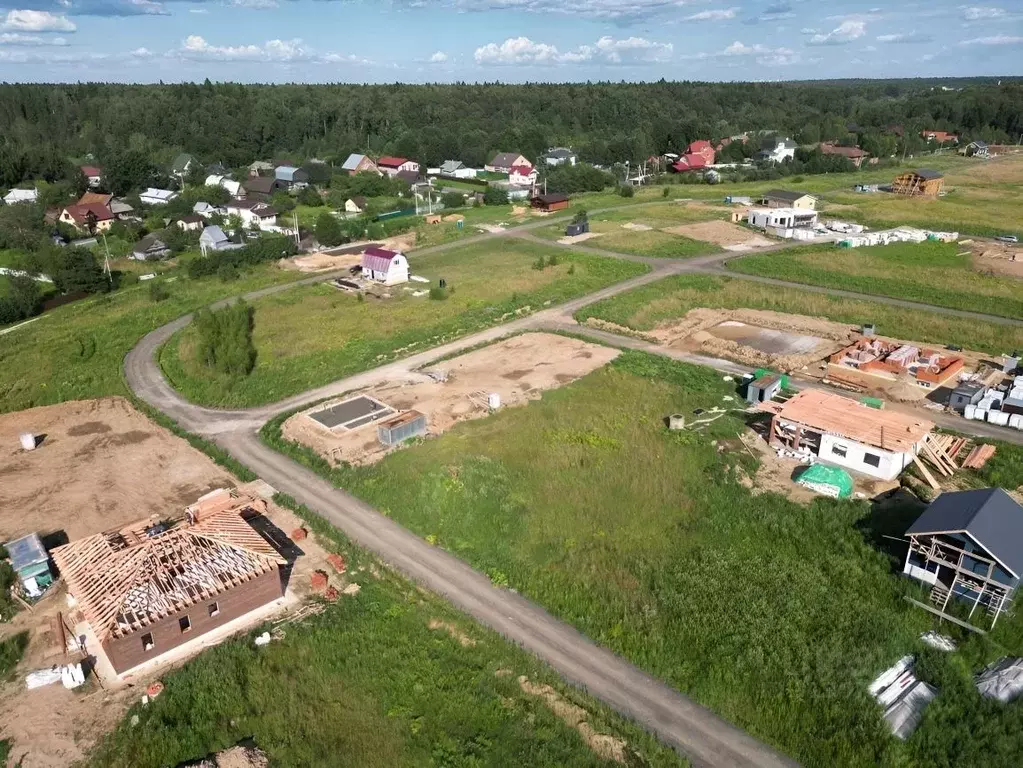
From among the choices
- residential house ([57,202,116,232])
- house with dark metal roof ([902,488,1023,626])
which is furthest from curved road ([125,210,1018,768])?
residential house ([57,202,116,232])

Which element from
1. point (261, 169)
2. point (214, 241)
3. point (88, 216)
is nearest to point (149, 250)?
point (214, 241)

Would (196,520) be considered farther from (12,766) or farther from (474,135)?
(474,135)

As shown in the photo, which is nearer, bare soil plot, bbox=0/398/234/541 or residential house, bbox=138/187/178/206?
bare soil plot, bbox=0/398/234/541

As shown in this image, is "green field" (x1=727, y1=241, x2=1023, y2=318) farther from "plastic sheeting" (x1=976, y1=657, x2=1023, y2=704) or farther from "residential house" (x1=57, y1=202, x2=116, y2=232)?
"residential house" (x1=57, y1=202, x2=116, y2=232)

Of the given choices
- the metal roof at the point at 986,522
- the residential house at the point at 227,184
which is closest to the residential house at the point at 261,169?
the residential house at the point at 227,184

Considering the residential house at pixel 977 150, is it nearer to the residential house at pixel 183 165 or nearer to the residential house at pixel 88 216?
the residential house at pixel 183 165

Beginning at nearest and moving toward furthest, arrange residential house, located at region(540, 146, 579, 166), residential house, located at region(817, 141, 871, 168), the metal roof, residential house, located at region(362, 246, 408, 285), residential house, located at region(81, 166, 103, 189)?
the metal roof < residential house, located at region(362, 246, 408, 285) < residential house, located at region(81, 166, 103, 189) < residential house, located at region(540, 146, 579, 166) < residential house, located at region(817, 141, 871, 168)

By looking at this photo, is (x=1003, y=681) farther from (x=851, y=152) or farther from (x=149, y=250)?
(x=851, y=152)
